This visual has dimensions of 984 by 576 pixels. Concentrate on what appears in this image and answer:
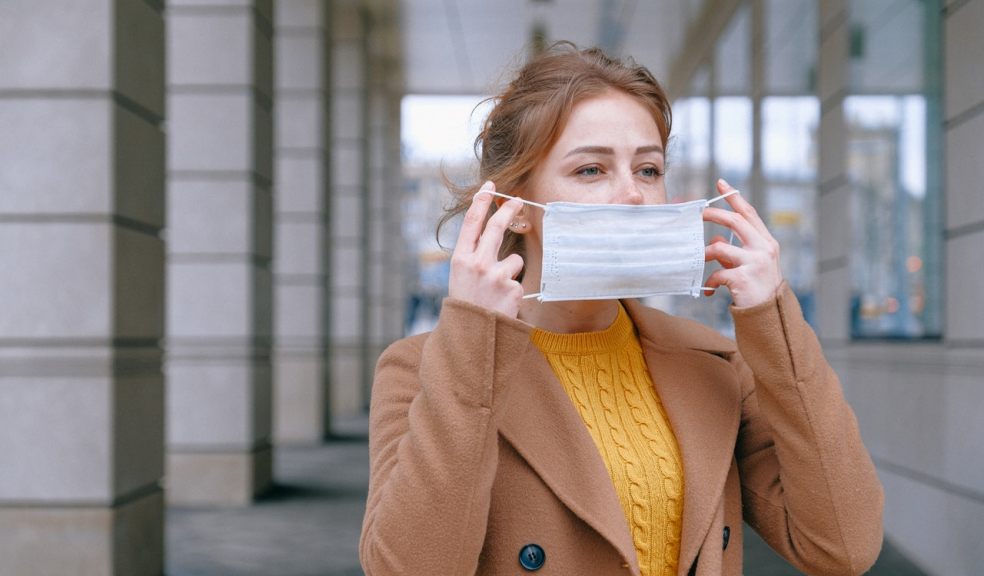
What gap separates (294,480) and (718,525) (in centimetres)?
782

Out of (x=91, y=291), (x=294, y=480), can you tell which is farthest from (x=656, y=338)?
(x=294, y=480)

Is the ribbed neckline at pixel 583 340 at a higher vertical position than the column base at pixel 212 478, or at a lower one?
higher

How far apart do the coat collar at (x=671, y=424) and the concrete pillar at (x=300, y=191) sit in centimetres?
983

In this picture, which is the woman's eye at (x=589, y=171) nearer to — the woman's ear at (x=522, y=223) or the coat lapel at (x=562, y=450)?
the woman's ear at (x=522, y=223)

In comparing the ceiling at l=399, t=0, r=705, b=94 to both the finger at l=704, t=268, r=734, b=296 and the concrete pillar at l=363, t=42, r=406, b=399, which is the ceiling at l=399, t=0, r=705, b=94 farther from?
the finger at l=704, t=268, r=734, b=296

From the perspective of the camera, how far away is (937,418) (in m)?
5.84

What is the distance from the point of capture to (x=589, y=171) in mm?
2045

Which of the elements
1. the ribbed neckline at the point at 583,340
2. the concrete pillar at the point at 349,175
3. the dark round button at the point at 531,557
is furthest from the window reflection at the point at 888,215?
the concrete pillar at the point at 349,175

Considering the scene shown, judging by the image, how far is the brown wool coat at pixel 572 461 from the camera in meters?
1.75

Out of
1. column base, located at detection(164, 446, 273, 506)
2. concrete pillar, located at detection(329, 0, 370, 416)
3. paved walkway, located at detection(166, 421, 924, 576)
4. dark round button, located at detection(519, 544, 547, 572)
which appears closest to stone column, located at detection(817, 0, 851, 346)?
paved walkway, located at detection(166, 421, 924, 576)

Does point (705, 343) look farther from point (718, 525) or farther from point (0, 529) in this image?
point (0, 529)

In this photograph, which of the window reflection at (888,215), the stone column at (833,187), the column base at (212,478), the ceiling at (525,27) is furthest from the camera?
the ceiling at (525,27)

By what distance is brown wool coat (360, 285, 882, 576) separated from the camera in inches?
68.7

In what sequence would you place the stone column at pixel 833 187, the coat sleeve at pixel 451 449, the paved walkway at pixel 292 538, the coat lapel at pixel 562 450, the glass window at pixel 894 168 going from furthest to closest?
1. the stone column at pixel 833 187
2. the glass window at pixel 894 168
3. the paved walkway at pixel 292 538
4. the coat lapel at pixel 562 450
5. the coat sleeve at pixel 451 449
